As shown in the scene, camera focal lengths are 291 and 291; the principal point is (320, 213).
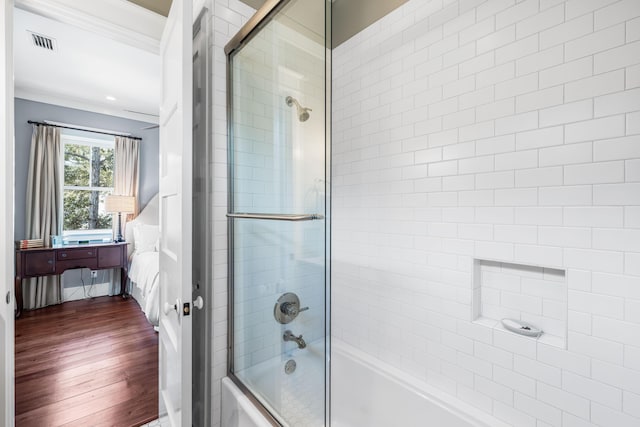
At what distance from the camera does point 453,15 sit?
5.10 ft

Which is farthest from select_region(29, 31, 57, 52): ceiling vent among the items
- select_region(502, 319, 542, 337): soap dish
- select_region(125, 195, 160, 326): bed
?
select_region(502, 319, 542, 337): soap dish

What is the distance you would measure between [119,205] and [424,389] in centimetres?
472

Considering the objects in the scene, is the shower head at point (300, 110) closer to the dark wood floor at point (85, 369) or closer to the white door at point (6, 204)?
the white door at point (6, 204)

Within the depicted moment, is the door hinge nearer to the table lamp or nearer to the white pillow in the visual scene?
the white pillow

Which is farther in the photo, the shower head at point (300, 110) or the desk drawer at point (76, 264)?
the desk drawer at point (76, 264)

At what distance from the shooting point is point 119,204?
4.42 metres

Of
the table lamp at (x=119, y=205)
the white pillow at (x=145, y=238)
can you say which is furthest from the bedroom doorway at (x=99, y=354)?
the table lamp at (x=119, y=205)

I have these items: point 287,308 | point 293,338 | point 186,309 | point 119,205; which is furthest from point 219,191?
point 119,205

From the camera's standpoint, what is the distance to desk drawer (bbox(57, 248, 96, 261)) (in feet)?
12.4

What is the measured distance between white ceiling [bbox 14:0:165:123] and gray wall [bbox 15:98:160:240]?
114 mm

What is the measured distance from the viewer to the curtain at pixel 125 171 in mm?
4590

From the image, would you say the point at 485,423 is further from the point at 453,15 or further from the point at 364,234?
the point at 453,15

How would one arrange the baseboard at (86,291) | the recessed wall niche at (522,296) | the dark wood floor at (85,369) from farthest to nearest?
1. the baseboard at (86,291)
2. the dark wood floor at (85,369)
3. the recessed wall niche at (522,296)

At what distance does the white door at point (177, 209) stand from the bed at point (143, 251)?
180cm
